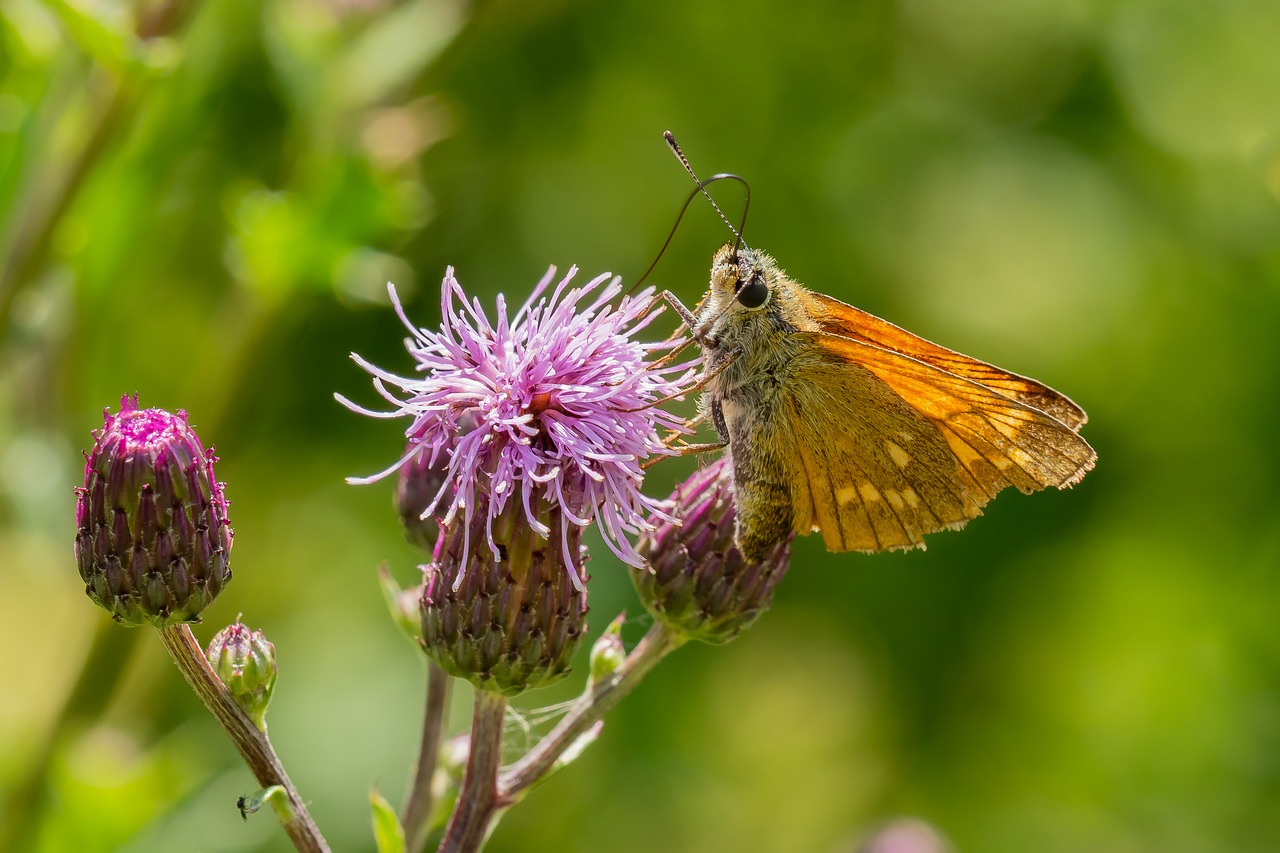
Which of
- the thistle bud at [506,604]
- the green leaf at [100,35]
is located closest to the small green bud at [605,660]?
the thistle bud at [506,604]

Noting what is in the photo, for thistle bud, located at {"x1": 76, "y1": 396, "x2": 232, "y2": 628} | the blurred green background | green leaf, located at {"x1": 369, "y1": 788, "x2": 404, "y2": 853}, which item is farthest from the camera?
the blurred green background

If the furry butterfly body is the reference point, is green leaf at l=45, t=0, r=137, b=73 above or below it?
above

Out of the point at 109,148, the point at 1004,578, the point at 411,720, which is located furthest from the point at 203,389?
the point at 1004,578

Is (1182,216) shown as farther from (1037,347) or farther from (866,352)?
(866,352)

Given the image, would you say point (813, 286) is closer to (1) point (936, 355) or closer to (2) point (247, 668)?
(1) point (936, 355)

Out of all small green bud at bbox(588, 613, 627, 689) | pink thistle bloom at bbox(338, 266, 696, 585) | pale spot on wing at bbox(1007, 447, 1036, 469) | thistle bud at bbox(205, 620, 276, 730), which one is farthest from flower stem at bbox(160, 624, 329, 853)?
pale spot on wing at bbox(1007, 447, 1036, 469)

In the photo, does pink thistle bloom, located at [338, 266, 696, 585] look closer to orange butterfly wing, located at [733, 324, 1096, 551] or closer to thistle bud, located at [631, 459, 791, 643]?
thistle bud, located at [631, 459, 791, 643]
